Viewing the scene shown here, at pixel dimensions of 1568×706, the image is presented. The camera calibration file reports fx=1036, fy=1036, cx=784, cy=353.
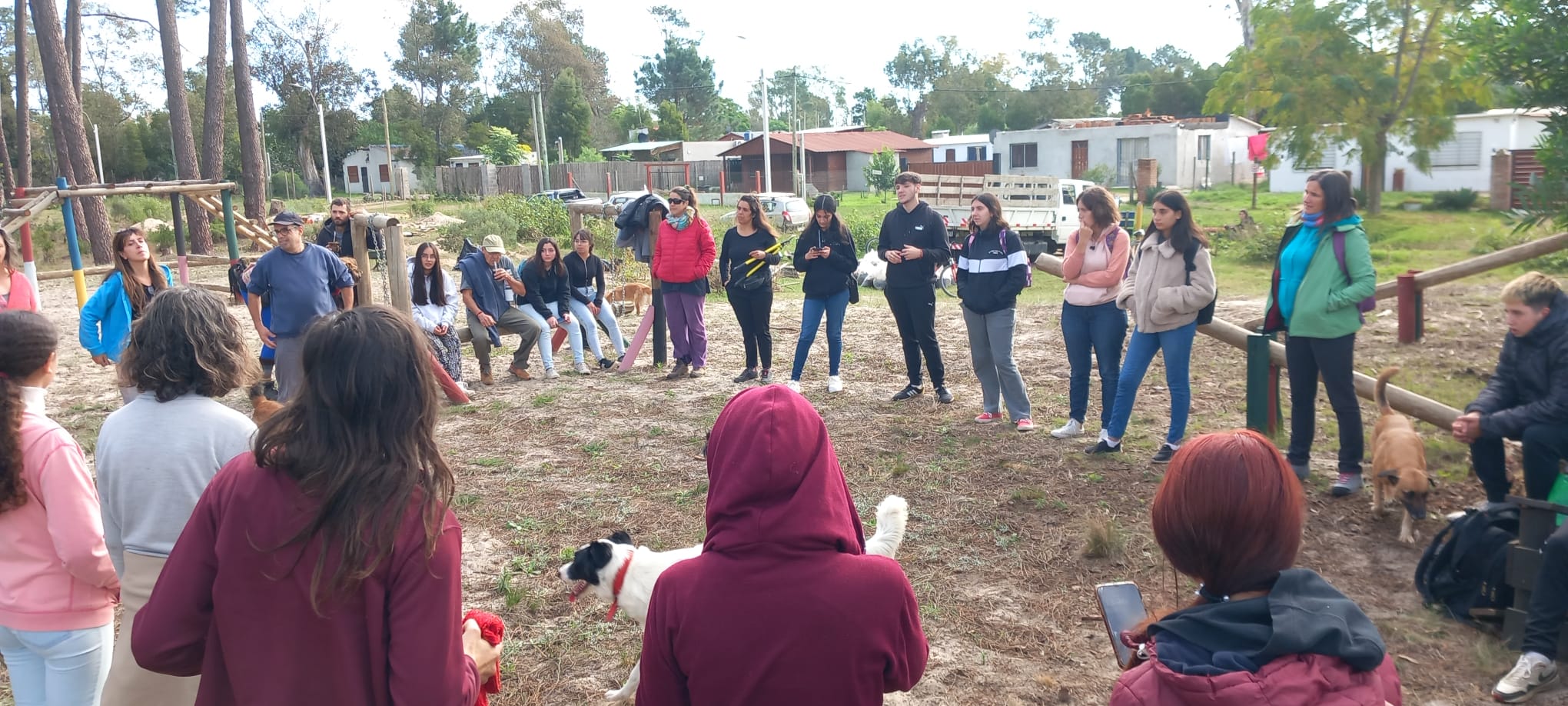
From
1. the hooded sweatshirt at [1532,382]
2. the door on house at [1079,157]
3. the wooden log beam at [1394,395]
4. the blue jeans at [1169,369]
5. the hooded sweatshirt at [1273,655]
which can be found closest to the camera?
the hooded sweatshirt at [1273,655]

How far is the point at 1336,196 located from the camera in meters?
5.57

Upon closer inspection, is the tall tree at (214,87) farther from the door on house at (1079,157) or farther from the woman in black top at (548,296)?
the door on house at (1079,157)

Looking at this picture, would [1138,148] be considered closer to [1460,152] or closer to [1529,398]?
[1460,152]

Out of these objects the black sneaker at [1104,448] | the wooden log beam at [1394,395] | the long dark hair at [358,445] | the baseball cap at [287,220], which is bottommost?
the black sneaker at [1104,448]

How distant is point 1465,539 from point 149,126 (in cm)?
6533

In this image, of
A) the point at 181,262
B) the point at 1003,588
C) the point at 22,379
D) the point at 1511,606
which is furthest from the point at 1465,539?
the point at 181,262

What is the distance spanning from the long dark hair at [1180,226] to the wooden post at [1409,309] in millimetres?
3426

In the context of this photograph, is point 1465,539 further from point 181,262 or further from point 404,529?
point 181,262

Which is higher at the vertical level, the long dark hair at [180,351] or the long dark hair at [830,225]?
the long dark hair at [830,225]

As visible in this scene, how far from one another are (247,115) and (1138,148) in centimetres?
3396

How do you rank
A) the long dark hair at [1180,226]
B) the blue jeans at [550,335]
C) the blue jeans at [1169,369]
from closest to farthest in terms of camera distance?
1. the long dark hair at [1180,226]
2. the blue jeans at [1169,369]
3. the blue jeans at [550,335]

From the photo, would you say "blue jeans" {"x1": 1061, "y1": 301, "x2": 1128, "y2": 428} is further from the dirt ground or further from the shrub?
the shrub

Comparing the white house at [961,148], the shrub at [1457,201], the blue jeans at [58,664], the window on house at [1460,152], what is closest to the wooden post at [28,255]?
the blue jeans at [58,664]

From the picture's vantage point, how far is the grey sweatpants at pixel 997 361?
7352mm
